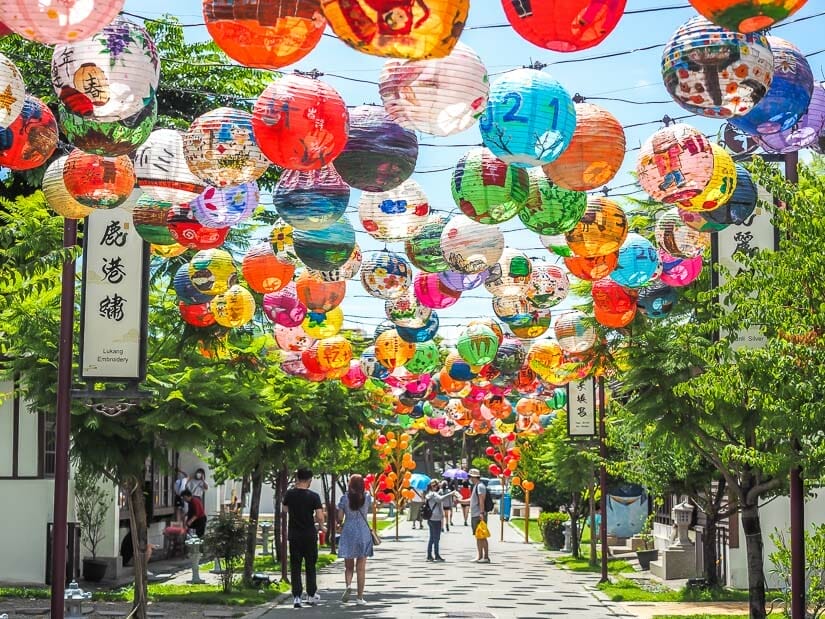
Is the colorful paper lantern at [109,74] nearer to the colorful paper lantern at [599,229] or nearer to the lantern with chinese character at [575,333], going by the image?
the colorful paper lantern at [599,229]

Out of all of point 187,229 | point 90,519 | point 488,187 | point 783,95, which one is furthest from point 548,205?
point 90,519

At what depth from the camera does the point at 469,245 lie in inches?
449

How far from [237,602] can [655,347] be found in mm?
8629

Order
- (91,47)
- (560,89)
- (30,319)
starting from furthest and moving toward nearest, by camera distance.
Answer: (30,319), (560,89), (91,47)

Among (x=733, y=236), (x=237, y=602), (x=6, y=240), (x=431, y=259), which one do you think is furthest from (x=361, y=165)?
(x=237, y=602)

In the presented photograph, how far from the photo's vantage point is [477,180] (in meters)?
9.71

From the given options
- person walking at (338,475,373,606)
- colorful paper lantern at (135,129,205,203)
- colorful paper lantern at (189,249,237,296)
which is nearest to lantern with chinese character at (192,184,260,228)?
colorful paper lantern at (135,129,205,203)

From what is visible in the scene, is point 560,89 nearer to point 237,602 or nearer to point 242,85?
point 237,602

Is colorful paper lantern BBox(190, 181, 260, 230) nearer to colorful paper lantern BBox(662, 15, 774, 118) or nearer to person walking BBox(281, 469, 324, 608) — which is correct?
colorful paper lantern BBox(662, 15, 774, 118)

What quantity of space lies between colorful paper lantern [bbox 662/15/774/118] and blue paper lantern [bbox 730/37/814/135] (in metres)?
0.66

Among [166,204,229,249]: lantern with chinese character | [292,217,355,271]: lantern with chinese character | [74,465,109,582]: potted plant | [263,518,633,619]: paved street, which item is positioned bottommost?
[263,518,633,619]: paved street

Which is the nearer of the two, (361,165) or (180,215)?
(361,165)

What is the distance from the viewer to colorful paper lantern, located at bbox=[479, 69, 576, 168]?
834cm

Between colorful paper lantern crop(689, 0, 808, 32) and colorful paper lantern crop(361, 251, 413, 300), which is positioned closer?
colorful paper lantern crop(689, 0, 808, 32)
